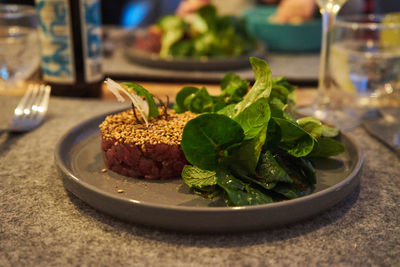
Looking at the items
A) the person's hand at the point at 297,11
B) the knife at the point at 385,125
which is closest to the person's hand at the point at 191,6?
the person's hand at the point at 297,11

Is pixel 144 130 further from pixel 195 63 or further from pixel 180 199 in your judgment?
pixel 195 63

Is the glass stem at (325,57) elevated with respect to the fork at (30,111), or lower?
elevated

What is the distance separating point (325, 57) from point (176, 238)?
2.68 feet

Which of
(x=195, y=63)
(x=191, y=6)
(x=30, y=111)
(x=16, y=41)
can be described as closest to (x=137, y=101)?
(x=30, y=111)

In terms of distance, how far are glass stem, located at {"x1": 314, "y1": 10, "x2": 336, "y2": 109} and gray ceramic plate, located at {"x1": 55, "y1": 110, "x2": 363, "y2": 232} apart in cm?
38

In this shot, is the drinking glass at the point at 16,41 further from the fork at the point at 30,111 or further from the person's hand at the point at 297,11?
the person's hand at the point at 297,11

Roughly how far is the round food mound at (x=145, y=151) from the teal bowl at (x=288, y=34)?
1457 mm

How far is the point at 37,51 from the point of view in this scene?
63.7 inches

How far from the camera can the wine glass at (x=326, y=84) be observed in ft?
4.02

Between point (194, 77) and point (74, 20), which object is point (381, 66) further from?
point (74, 20)

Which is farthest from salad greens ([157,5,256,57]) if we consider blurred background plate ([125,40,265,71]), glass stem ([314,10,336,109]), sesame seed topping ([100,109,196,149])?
sesame seed topping ([100,109,196,149])

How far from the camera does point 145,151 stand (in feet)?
2.65

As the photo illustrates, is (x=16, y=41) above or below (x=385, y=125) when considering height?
above

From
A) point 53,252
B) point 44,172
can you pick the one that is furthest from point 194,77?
point 53,252
